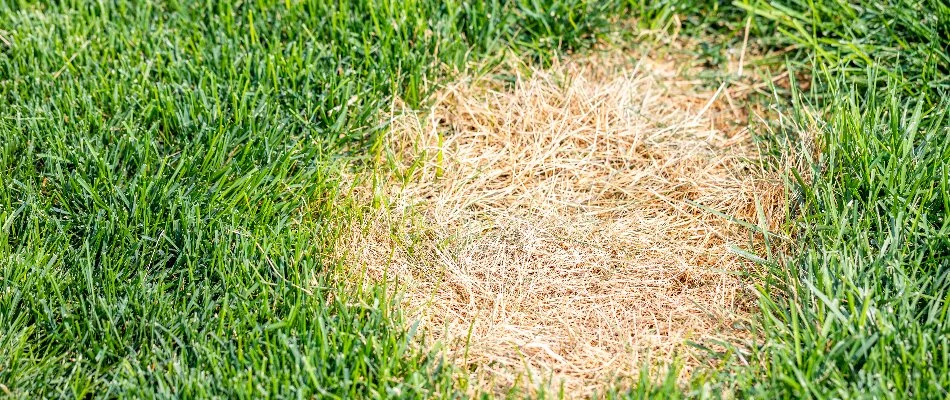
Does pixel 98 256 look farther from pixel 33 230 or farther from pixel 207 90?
pixel 207 90

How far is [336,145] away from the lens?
306cm

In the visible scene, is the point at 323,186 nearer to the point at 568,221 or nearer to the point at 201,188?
the point at 201,188

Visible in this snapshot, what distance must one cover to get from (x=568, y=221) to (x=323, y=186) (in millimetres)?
748

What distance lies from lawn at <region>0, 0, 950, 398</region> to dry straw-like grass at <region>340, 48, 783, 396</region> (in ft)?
0.26

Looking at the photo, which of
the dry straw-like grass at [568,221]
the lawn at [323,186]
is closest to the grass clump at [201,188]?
the lawn at [323,186]

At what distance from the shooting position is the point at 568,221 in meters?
2.89

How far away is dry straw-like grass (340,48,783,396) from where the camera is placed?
2.54 meters

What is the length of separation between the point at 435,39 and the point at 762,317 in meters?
1.46

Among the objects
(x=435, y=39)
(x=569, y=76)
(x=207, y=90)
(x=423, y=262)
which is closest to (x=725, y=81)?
(x=569, y=76)

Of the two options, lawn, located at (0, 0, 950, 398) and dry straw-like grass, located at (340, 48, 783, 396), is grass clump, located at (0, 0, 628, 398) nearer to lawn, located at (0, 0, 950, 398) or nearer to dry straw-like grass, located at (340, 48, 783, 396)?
lawn, located at (0, 0, 950, 398)

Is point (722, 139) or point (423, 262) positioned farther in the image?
point (722, 139)

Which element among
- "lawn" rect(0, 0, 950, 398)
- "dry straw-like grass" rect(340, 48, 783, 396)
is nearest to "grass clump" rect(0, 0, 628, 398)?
"lawn" rect(0, 0, 950, 398)

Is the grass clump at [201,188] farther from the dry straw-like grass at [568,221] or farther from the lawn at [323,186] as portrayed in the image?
the dry straw-like grass at [568,221]

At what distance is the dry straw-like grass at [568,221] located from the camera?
2.54 m
